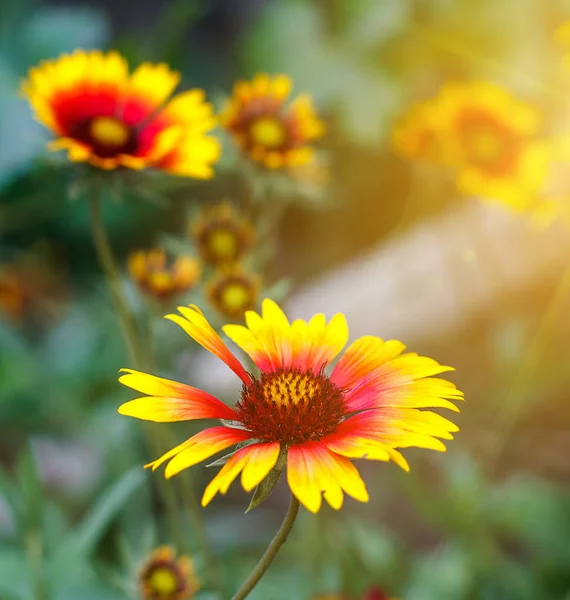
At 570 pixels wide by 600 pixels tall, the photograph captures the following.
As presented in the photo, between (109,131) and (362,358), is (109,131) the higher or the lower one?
the higher one

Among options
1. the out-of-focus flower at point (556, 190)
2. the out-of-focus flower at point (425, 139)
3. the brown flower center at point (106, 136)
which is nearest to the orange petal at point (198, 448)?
the brown flower center at point (106, 136)

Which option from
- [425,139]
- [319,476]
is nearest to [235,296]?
[319,476]

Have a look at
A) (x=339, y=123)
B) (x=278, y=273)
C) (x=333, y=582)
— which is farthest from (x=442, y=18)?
(x=333, y=582)

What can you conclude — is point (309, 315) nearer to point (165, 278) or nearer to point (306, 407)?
point (165, 278)

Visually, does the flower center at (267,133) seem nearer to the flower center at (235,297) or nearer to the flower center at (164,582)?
the flower center at (235,297)

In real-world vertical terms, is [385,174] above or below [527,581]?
above

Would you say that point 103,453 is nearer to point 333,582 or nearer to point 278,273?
point 333,582
